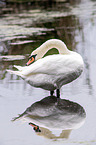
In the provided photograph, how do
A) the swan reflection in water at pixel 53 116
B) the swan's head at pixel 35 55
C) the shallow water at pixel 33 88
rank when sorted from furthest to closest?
the swan's head at pixel 35 55
the swan reflection in water at pixel 53 116
the shallow water at pixel 33 88

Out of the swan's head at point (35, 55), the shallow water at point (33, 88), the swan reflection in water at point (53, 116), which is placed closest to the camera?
the shallow water at point (33, 88)

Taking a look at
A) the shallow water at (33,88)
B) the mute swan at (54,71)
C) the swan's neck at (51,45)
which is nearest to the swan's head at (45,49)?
the swan's neck at (51,45)

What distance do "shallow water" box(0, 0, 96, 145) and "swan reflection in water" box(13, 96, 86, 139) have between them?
0.21 ft

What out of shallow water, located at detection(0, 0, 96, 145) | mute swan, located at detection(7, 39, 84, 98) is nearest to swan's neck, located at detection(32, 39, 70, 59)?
mute swan, located at detection(7, 39, 84, 98)

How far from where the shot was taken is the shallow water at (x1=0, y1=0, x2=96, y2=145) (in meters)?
3.29

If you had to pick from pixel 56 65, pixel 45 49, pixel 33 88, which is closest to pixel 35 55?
pixel 45 49

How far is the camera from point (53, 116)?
12.4 feet

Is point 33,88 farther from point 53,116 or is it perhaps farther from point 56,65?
point 53,116

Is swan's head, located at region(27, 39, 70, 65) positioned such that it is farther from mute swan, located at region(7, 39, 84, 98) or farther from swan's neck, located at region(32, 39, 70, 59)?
mute swan, located at region(7, 39, 84, 98)

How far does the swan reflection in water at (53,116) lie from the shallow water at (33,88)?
0.06 m

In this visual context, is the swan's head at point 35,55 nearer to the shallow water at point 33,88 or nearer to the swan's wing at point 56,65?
the swan's wing at point 56,65

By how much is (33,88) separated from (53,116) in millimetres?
1154

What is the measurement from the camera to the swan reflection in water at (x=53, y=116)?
344 cm

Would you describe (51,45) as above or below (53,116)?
above
